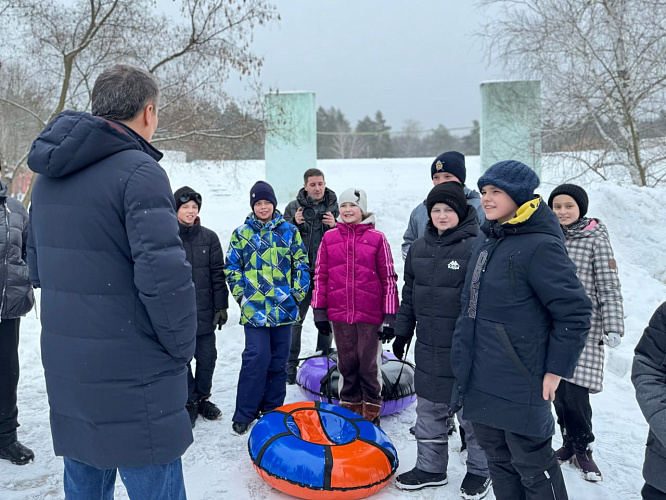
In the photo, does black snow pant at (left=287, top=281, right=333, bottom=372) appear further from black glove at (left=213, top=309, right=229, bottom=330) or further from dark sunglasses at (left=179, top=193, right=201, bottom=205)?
dark sunglasses at (left=179, top=193, right=201, bottom=205)

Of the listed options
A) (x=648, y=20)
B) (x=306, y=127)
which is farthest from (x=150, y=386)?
(x=648, y=20)

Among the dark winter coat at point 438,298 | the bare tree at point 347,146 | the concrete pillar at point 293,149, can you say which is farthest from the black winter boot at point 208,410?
the bare tree at point 347,146

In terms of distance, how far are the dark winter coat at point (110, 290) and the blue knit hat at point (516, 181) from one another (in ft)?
5.13

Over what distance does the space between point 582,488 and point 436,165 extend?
2.43 metres

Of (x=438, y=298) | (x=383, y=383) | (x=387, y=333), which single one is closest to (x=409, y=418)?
(x=383, y=383)

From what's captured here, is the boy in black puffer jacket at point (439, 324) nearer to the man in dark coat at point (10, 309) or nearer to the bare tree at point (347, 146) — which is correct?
the man in dark coat at point (10, 309)

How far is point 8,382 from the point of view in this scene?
355cm

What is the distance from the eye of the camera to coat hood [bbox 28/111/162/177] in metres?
1.83

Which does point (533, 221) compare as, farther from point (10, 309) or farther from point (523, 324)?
point (10, 309)

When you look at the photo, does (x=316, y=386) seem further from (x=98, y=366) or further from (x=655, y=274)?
(x=655, y=274)

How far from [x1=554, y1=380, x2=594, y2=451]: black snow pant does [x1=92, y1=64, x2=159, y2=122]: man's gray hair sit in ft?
10.1

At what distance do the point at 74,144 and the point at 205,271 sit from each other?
2.53 metres

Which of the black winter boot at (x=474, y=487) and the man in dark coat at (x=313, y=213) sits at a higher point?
the man in dark coat at (x=313, y=213)

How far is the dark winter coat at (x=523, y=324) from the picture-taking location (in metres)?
2.36
